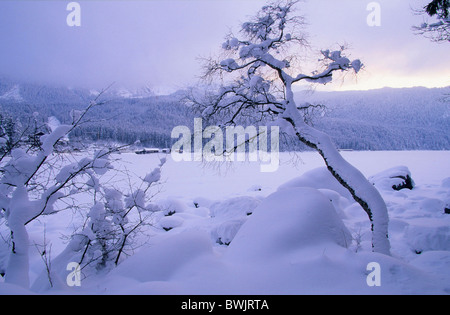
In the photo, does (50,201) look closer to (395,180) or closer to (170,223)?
(170,223)

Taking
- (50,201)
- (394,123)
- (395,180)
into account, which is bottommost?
(395,180)

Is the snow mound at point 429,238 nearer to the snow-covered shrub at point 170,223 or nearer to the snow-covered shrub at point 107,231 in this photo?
the snow-covered shrub at point 107,231

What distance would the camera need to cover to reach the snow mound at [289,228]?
332 centimetres

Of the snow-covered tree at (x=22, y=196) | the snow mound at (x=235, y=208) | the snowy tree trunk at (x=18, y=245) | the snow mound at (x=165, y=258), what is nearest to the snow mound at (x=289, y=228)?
the snow mound at (x=165, y=258)

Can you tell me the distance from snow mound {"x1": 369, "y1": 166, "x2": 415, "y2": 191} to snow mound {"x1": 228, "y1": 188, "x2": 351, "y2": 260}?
10.9m

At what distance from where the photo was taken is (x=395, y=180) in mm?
12562

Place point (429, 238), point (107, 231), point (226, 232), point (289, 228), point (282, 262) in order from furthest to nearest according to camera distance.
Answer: point (226, 232)
point (429, 238)
point (107, 231)
point (289, 228)
point (282, 262)

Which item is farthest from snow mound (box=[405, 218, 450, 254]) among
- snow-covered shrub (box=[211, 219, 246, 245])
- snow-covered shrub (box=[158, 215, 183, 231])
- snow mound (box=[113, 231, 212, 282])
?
snow-covered shrub (box=[158, 215, 183, 231])

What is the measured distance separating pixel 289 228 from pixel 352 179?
220cm

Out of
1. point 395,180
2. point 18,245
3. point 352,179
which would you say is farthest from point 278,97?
point 395,180
